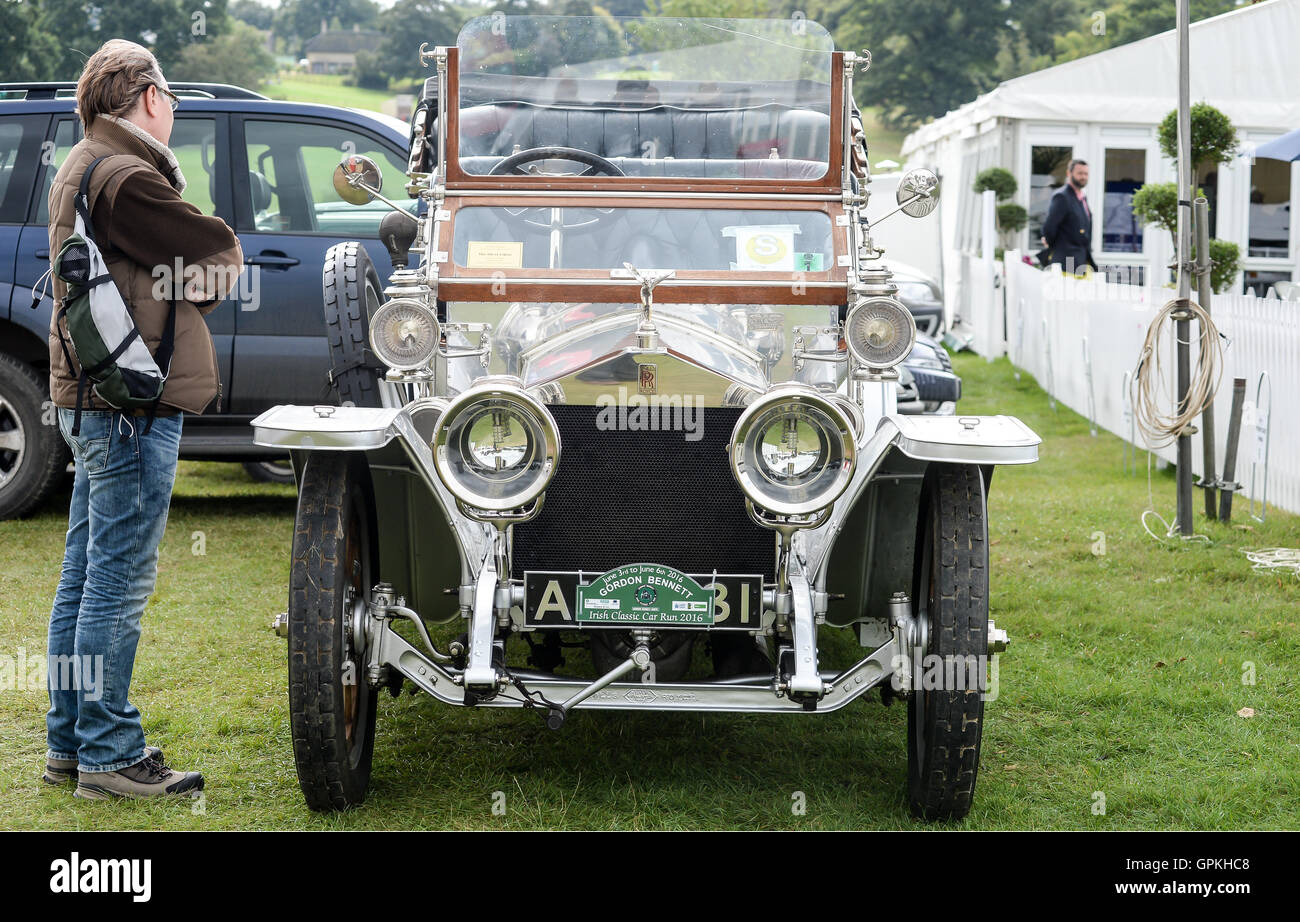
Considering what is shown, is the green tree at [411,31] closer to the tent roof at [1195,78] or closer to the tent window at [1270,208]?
the tent roof at [1195,78]

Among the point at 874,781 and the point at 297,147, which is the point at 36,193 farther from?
the point at 874,781

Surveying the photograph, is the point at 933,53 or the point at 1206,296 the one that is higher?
the point at 933,53

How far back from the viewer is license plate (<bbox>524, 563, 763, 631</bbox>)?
3834 millimetres

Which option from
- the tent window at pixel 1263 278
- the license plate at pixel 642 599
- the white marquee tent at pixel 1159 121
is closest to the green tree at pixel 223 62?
the white marquee tent at pixel 1159 121

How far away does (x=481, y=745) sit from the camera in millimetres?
4641

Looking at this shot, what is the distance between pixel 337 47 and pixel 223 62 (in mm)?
31990

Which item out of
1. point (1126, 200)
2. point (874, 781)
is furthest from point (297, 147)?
point (1126, 200)

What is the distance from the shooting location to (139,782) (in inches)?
161

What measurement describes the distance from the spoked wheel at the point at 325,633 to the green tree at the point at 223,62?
4802cm

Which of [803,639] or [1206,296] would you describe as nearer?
[803,639]

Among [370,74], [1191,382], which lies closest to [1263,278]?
[1191,382]

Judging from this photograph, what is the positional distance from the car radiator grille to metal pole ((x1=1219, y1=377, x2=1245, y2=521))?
495 cm

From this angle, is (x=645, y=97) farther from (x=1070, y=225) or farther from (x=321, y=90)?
(x=321, y=90)

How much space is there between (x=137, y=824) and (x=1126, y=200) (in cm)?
1703
